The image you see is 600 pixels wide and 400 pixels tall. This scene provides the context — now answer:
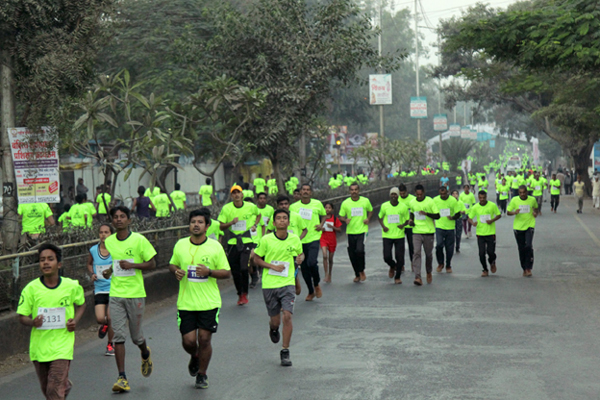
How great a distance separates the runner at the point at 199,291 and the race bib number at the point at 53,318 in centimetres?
138

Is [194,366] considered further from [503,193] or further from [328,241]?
[503,193]

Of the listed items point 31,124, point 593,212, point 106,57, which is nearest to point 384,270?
point 31,124

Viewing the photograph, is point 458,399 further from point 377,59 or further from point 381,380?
point 377,59

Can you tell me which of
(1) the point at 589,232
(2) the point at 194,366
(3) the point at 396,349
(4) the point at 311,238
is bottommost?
(1) the point at 589,232

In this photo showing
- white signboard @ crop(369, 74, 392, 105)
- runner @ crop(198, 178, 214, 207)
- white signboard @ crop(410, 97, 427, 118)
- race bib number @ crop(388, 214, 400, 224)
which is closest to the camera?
race bib number @ crop(388, 214, 400, 224)

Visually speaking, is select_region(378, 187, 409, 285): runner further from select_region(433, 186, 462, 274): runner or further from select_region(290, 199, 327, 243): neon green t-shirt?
select_region(290, 199, 327, 243): neon green t-shirt

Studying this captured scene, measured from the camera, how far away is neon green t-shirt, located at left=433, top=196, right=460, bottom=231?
52.0 feet

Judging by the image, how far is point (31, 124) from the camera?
→ 11.2 m

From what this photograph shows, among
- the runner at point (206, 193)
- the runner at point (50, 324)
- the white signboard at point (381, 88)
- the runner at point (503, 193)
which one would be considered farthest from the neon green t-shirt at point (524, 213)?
the white signboard at point (381, 88)

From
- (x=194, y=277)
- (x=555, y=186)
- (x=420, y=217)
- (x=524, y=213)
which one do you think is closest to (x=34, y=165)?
(x=194, y=277)

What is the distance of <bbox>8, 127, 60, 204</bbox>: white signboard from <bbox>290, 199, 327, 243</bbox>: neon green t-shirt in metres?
3.89

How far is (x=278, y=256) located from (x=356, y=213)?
235 inches

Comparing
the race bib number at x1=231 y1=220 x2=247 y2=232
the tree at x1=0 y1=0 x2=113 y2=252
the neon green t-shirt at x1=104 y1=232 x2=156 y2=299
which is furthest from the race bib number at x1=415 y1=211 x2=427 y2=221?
the neon green t-shirt at x1=104 y1=232 x2=156 y2=299

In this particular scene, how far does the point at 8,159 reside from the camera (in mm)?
11812
